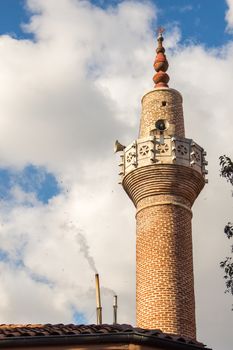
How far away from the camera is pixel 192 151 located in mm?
20344

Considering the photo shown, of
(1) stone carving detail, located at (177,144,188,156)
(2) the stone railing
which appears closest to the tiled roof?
(2) the stone railing

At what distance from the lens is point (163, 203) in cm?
1947

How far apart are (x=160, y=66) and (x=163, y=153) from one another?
141 inches

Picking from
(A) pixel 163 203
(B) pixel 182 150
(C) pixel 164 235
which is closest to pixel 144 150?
(B) pixel 182 150

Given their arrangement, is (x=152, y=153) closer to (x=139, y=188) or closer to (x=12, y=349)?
(x=139, y=188)

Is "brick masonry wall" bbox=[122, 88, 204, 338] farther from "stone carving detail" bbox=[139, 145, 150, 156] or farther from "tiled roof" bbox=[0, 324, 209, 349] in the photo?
"tiled roof" bbox=[0, 324, 209, 349]

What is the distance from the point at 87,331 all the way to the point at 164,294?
285 inches

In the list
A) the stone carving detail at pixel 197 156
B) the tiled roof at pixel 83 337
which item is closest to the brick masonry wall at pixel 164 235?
the stone carving detail at pixel 197 156

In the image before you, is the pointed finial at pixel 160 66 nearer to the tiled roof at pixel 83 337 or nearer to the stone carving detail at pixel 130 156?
the stone carving detail at pixel 130 156

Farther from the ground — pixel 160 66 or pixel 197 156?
pixel 160 66

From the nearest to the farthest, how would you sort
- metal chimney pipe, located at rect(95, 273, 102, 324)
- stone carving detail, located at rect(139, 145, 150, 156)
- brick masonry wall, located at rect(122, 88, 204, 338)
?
brick masonry wall, located at rect(122, 88, 204, 338), stone carving detail, located at rect(139, 145, 150, 156), metal chimney pipe, located at rect(95, 273, 102, 324)

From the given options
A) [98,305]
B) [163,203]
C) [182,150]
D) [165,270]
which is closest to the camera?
[165,270]

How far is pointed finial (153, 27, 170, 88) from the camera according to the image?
21.9 m

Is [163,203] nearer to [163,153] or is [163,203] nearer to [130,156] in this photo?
[163,153]
